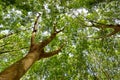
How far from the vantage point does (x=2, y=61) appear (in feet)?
53.2

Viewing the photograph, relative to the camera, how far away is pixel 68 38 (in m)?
15.4

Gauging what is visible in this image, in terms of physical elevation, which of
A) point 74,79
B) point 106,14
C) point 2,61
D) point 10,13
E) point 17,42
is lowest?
point 74,79

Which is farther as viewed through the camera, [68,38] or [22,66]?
[68,38]

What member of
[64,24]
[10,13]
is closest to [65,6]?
[64,24]

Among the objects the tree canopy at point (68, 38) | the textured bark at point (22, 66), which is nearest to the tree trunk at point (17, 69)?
the textured bark at point (22, 66)

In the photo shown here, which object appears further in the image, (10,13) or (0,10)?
(10,13)

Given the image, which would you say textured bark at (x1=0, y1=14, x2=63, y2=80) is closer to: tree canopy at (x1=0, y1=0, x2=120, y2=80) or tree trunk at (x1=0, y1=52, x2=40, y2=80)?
tree trunk at (x1=0, y1=52, x2=40, y2=80)

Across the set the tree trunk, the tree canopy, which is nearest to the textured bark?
the tree trunk

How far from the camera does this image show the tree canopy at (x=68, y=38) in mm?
11625

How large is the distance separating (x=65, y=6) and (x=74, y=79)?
6.82 m

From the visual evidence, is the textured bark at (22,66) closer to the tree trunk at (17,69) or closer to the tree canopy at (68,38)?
the tree trunk at (17,69)

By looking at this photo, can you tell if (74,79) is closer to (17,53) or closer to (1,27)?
(17,53)

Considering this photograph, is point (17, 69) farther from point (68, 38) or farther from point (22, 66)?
point (68, 38)

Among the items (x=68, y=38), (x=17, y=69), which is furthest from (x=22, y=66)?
(x=68, y=38)
